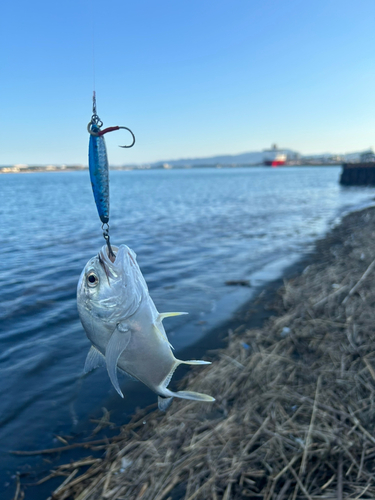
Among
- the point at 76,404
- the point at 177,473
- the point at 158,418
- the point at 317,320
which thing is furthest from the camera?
the point at 317,320

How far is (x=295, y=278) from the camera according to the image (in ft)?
34.8

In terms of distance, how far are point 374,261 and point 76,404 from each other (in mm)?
7570

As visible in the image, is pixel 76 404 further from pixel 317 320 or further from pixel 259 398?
pixel 317 320

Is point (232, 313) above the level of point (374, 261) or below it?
below

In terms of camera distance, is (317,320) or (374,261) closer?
(317,320)

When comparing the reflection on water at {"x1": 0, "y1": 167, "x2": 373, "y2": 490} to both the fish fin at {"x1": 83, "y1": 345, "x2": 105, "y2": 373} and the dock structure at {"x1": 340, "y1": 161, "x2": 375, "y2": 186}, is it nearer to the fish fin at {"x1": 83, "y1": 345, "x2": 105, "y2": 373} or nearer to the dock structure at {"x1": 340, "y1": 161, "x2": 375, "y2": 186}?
the fish fin at {"x1": 83, "y1": 345, "x2": 105, "y2": 373}

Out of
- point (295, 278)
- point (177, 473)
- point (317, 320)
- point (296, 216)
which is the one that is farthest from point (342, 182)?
point (177, 473)

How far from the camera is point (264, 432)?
11.8ft

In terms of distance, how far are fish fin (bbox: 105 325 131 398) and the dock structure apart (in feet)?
209

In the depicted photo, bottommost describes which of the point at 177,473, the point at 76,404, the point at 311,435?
the point at 76,404

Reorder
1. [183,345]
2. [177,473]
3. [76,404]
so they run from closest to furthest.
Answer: [177,473], [76,404], [183,345]

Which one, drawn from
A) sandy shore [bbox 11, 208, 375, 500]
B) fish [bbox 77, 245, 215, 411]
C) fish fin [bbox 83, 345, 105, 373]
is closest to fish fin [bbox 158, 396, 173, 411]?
fish [bbox 77, 245, 215, 411]

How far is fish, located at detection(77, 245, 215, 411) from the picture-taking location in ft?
6.68

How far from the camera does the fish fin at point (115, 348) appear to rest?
190 cm
